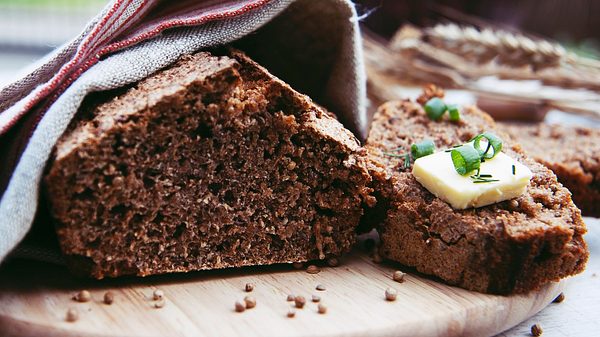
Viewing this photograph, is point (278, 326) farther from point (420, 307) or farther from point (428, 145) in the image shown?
point (428, 145)

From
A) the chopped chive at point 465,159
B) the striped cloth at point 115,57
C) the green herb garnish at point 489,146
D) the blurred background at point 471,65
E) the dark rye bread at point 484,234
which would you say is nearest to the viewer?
the striped cloth at point 115,57

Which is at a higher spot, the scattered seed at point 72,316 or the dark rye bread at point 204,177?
the dark rye bread at point 204,177

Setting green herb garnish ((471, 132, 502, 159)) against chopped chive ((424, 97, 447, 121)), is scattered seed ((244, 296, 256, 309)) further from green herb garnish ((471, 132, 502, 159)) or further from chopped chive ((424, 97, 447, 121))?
chopped chive ((424, 97, 447, 121))

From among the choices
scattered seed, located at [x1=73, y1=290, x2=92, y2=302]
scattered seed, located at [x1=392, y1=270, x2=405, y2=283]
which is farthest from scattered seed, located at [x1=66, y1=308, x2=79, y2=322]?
scattered seed, located at [x1=392, y1=270, x2=405, y2=283]

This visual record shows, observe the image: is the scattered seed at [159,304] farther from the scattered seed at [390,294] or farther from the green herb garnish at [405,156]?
the green herb garnish at [405,156]

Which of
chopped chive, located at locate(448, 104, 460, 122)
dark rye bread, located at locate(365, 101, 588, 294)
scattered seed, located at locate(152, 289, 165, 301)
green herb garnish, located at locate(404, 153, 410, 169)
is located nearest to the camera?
scattered seed, located at locate(152, 289, 165, 301)

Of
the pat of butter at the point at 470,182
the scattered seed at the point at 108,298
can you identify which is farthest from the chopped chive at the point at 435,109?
the scattered seed at the point at 108,298
